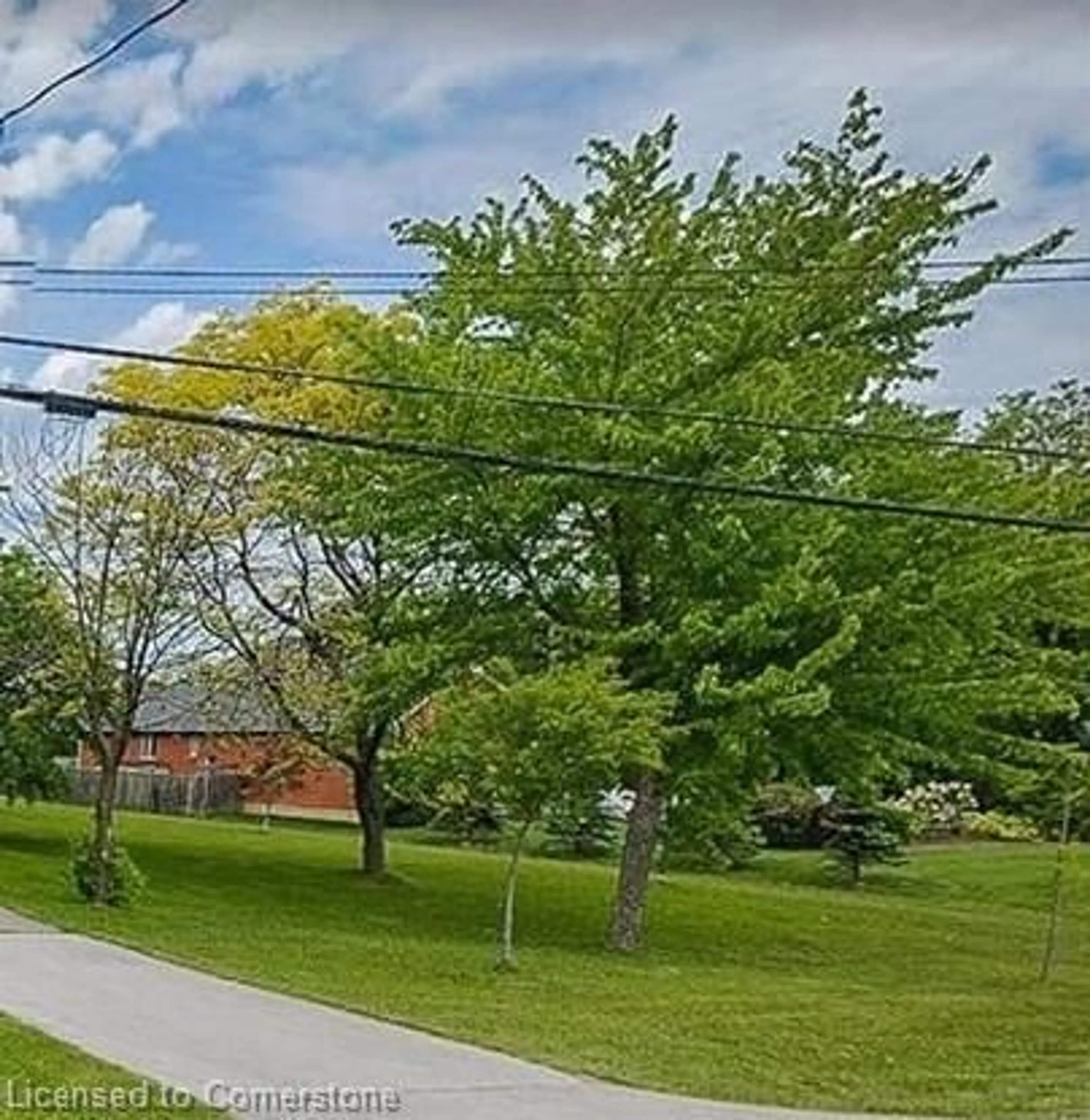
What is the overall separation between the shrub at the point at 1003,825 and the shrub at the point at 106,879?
28.8 ft

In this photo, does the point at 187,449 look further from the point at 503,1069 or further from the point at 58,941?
the point at 503,1069

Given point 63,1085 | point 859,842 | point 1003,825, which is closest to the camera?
point 63,1085

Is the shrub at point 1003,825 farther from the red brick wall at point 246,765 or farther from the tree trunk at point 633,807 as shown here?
the red brick wall at point 246,765

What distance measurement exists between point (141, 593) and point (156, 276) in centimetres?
912

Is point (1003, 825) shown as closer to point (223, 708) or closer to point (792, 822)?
point (223, 708)

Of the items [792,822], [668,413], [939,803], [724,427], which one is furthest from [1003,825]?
[792,822]

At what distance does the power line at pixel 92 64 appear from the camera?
22.7 feet

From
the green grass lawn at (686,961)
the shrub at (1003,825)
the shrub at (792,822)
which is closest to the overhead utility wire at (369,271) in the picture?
the green grass lawn at (686,961)

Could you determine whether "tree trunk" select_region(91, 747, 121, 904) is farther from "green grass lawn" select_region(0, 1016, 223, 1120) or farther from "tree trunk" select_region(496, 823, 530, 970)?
"green grass lawn" select_region(0, 1016, 223, 1120)

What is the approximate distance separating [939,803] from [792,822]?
15.1 metres

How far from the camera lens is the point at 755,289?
19234 millimetres

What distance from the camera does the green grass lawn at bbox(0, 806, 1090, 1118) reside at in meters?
11.4

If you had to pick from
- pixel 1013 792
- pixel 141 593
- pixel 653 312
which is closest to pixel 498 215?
pixel 653 312

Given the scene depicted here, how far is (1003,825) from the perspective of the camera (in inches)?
771
